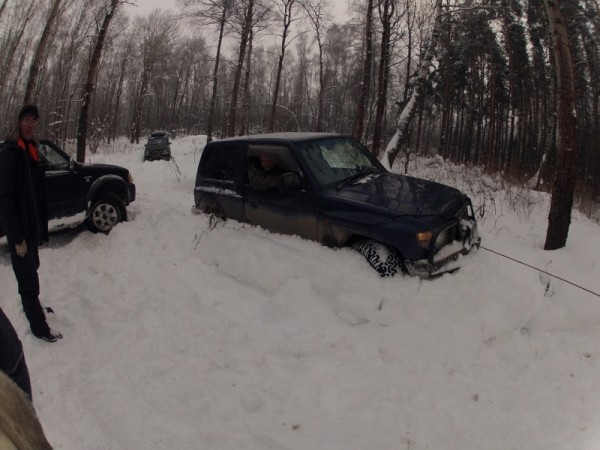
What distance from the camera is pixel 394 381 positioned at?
3.42 meters

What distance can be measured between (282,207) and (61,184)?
3.57 meters

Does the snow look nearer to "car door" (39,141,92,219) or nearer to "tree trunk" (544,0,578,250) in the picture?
"tree trunk" (544,0,578,250)

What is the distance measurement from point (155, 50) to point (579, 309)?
39.8 meters

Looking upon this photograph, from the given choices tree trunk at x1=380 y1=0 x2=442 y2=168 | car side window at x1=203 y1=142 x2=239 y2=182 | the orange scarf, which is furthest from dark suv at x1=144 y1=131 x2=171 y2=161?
the orange scarf

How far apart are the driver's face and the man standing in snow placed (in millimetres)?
2583

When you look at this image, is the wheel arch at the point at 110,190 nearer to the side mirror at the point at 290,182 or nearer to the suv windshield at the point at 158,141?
the side mirror at the point at 290,182

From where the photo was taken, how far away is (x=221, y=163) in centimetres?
626

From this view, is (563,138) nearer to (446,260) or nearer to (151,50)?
(446,260)

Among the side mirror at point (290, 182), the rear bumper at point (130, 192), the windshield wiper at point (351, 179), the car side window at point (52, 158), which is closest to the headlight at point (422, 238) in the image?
the windshield wiper at point (351, 179)

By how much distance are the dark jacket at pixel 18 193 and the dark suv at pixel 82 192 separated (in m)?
2.57

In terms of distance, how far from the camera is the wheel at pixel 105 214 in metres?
6.67

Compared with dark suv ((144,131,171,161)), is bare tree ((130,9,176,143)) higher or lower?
higher

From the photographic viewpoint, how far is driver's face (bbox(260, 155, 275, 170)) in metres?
5.52

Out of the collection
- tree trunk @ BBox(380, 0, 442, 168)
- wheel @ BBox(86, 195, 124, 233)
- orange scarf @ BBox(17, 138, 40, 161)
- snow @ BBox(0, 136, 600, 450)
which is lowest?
snow @ BBox(0, 136, 600, 450)
